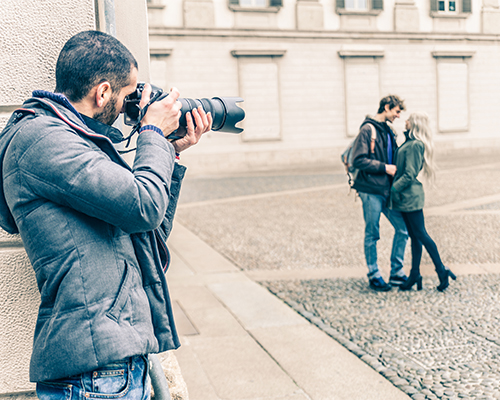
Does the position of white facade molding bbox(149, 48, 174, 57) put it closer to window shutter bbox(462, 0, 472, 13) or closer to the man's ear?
window shutter bbox(462, 0, 472, 13)

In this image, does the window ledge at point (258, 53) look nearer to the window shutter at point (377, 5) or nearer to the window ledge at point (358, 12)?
the window ledge at point (358, 12)

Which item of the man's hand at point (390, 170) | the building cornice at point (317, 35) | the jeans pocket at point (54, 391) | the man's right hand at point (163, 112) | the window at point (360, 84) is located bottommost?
the jeans pocket at point (54, 391)

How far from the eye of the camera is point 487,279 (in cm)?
519

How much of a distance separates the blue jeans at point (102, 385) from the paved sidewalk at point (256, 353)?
5.66 feet

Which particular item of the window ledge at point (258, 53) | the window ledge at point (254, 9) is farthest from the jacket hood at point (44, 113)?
the window ledge at point (254, 9)

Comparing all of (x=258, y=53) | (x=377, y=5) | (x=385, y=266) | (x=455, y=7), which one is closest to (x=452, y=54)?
(x=455, y=7)

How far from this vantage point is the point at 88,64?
1348mm

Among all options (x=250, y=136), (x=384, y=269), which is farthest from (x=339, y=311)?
(x=250, y=136)

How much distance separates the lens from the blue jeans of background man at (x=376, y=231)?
4.91 metres

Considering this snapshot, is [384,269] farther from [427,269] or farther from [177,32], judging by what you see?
[177,32]

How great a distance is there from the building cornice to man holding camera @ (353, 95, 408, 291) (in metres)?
14.5

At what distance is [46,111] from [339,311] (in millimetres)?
3515

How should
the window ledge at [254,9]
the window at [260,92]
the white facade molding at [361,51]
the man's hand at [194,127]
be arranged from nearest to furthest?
the man's hand at [194,127] < the window ledge at [254,9] < the window at [260,92] < the white facade molding at [361,51]

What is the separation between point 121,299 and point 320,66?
63.4 feet
